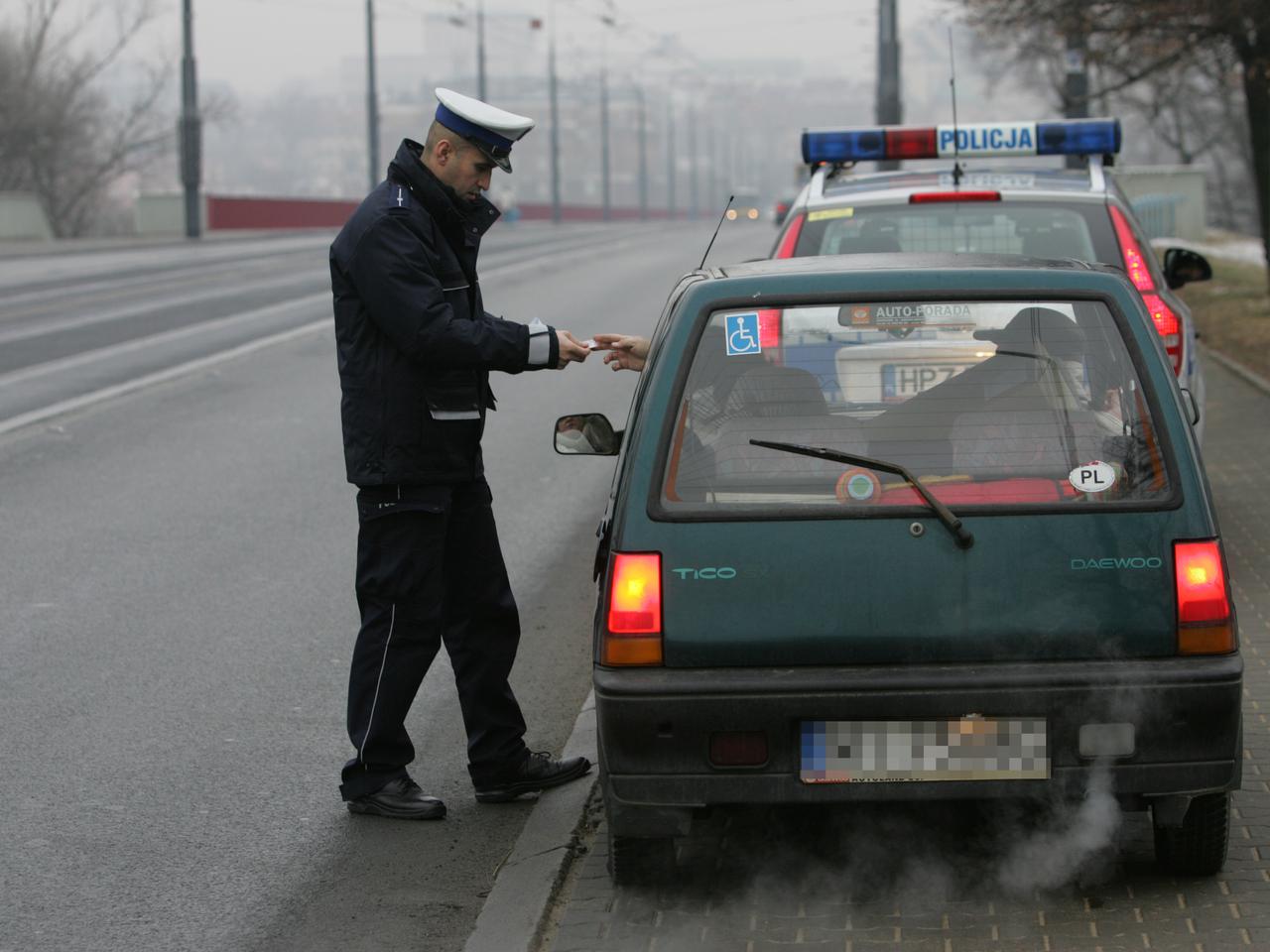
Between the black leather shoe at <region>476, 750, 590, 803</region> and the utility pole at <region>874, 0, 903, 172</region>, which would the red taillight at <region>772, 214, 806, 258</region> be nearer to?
the black leather shoe at <region>476, 750, 590, 803</region>

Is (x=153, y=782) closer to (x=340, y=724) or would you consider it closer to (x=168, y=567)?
(x=340, y=724)

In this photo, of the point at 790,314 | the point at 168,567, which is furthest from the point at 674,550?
the point at 168,567

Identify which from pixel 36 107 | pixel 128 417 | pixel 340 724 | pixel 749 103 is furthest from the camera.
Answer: pixel 749 103

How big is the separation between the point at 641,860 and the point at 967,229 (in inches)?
158

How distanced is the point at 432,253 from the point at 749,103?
128 meters

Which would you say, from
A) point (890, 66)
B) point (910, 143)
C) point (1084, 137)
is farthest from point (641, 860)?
point (890, 66)

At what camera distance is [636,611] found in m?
4.07

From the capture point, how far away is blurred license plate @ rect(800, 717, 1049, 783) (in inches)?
158

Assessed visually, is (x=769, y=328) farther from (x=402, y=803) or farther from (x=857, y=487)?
(x=402, y=803)

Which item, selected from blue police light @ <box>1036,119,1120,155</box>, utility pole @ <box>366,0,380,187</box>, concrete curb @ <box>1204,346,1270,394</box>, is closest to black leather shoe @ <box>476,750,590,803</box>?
blue police light @ <box>1036,119,1120,155</box>

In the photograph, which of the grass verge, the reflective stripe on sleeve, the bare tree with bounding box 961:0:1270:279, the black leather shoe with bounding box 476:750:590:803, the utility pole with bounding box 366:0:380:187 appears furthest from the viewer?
the utility pole with bounding box 366:0:380:187

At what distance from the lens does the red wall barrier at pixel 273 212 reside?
5103 cm

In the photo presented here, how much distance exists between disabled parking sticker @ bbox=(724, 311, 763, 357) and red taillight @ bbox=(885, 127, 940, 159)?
16.0ft

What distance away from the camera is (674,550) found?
4059mm
